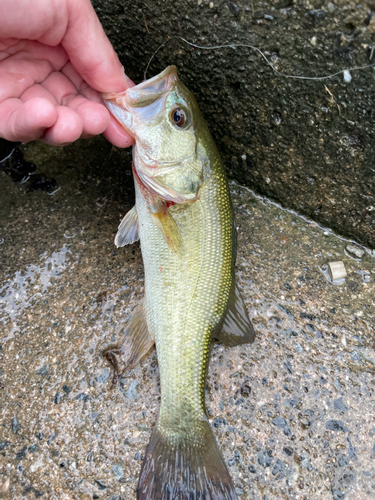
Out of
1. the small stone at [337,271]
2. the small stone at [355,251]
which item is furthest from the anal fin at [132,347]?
the small stone at [355,251]

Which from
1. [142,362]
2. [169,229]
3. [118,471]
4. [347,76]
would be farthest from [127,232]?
[347,76]

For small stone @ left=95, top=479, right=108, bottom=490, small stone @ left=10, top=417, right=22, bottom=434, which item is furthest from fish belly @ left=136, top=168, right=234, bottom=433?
small stone @ left=10, top=417, right=22, bottom=434

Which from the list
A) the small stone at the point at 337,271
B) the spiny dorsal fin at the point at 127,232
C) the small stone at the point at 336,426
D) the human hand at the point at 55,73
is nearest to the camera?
the human hand at the point at 55,73

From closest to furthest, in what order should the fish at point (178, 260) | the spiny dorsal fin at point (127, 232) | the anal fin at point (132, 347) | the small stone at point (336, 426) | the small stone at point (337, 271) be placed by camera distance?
the fish at point (178, 260), the small stone at point (336, 426), the anal fin at point (132, 347), the spiny dorsal fin at point (127, 232), the small stone at point (337, 271)

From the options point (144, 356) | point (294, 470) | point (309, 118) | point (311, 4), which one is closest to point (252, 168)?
point (309, 118)

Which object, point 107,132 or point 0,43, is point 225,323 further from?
point 0,43

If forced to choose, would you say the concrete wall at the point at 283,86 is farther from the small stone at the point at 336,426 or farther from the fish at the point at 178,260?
the small stone at the point at 336,426

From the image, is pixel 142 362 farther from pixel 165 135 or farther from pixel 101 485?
pixel 165 135

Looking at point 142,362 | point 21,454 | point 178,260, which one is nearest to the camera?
point 21,454
